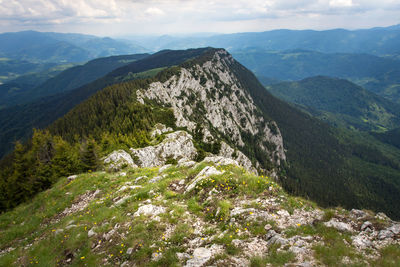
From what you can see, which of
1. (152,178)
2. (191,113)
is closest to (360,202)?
(191,113)

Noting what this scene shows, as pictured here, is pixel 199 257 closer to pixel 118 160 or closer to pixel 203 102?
pixel 118 160

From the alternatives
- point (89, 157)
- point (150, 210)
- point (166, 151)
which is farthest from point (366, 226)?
point (166, 151)

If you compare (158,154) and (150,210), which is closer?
(150,210)

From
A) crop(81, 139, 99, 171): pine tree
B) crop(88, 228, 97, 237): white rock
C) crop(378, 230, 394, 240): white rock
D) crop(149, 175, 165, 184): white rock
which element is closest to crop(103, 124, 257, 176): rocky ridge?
crop(81, 139, 99, 171): pine tree

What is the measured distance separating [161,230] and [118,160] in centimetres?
2970

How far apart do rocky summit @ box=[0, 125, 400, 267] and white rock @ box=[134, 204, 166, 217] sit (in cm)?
8

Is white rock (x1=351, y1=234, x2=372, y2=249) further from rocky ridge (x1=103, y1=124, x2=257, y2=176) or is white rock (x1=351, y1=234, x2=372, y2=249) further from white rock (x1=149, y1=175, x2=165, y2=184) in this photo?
rocky ridge (x1=103, y1=124, x2=257, y2=176)

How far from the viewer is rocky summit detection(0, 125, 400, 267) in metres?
10.0

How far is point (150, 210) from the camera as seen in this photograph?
51.3 ft

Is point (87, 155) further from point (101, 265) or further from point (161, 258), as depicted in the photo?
point (161, 258)

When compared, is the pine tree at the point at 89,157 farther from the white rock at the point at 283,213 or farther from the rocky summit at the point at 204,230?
the white rock at the point at 283,213

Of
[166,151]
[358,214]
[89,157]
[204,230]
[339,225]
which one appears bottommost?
[166,151]

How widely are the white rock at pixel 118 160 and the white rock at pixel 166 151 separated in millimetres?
4346

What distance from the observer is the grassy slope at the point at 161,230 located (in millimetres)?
10695
